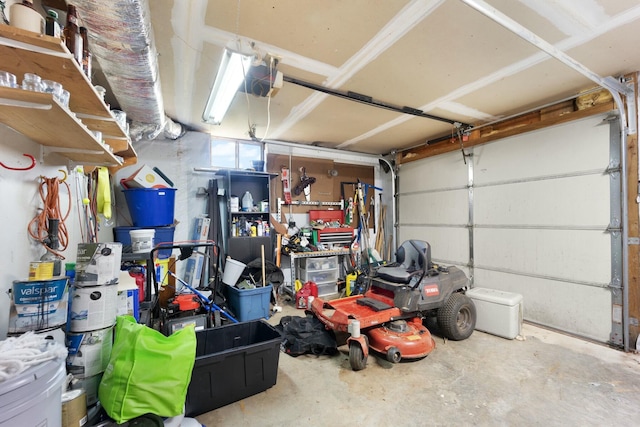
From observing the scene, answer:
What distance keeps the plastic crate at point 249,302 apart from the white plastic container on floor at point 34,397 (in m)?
2.38

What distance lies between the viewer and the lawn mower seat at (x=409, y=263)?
295 cm

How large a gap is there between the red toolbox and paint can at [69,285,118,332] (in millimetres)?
3406

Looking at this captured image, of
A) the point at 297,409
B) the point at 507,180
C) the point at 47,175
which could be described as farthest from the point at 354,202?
the point at 47,175

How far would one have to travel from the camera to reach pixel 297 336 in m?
2.76

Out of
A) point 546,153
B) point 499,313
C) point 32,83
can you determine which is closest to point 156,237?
point 32,83

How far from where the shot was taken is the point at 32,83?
101 centimetres

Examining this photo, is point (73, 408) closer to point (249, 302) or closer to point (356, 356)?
point (356, 356)

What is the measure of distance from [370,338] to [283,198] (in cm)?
292

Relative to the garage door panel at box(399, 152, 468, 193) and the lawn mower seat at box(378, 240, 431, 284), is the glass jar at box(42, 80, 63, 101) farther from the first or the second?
the garage door panel at box(399, 152, 468, 193)

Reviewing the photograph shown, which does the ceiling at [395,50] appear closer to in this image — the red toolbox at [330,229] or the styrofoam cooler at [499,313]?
the red toolbox at [330,229]

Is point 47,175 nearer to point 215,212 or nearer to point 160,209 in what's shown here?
point 160,209

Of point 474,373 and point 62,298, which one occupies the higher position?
point 62,298

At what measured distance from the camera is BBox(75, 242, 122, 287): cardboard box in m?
1.51

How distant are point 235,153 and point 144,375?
147 inches
